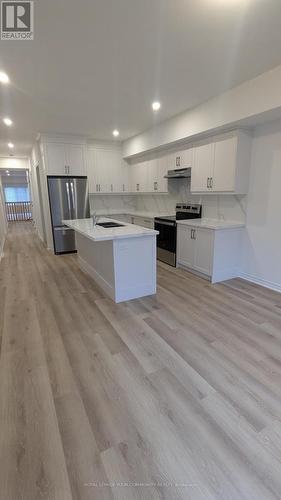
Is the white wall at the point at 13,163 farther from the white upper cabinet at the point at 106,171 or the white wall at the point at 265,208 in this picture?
the white wall at the point at 265,208

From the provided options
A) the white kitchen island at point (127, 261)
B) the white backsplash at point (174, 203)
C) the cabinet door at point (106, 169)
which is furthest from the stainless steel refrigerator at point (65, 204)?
the white kitchen island at point (127, 261)

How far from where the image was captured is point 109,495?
1.15 m

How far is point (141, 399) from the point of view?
1696 mm

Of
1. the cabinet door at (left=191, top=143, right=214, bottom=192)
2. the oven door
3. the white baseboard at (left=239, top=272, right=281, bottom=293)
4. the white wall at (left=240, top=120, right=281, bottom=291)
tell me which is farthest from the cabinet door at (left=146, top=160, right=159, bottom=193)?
the white baseboard at (left=239, top=272, right=281, bottom=293)

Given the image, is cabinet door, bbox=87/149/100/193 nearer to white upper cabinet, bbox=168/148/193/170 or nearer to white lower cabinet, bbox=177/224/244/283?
white upper cabinet, bbox=168/148/193/170

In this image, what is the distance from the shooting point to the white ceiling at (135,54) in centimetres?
182

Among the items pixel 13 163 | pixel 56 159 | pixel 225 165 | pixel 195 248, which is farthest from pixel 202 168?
pixel 13 163

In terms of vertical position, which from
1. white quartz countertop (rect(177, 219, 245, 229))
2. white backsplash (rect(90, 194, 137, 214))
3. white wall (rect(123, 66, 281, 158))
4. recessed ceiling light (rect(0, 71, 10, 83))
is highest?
recessed ceiling light (rect(0, 71, 10, 83))

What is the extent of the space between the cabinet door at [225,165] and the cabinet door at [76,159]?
3.14 meters

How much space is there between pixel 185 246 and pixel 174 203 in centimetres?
146

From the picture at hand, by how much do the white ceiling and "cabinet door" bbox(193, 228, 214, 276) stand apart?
75.9 inches

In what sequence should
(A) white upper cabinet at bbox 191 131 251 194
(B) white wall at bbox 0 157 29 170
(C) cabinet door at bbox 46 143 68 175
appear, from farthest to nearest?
1. (B) white wall at bbox 0 157 29 170
2. (C) cabinet door at bbox 46 143 68 175
3. (A) white upper cabinet at bbox 191 131 251 194

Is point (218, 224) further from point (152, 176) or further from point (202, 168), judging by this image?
point (152, 176)

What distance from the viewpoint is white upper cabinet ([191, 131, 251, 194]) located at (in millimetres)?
3441
